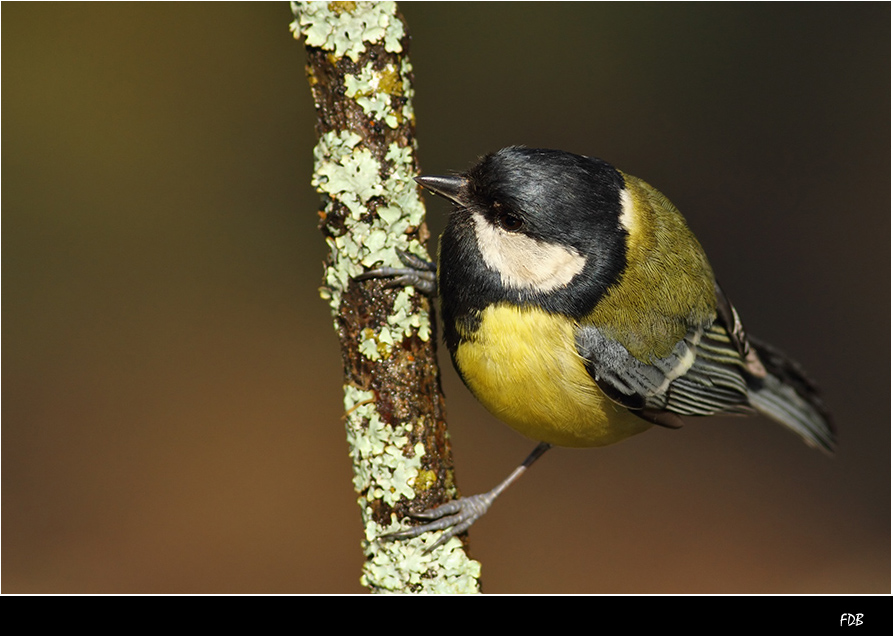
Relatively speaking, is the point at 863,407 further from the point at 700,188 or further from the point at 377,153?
the point at 377,153

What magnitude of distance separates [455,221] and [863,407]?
331cm

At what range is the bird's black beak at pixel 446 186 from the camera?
1.97 m

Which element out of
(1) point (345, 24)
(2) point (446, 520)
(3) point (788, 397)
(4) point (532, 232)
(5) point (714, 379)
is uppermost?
(1) point (345, 24)

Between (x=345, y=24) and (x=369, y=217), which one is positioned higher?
(x=345, y=24)

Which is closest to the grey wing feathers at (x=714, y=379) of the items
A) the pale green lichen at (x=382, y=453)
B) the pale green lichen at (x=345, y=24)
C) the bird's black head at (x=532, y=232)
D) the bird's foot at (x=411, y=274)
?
the bird's black head at (x=532, y=232)

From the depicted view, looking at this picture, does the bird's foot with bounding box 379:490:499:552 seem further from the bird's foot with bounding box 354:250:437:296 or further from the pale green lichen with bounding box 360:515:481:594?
the bird's foot with bounding box 354:250:437:296

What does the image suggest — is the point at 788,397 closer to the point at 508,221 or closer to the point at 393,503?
the point at 508,221

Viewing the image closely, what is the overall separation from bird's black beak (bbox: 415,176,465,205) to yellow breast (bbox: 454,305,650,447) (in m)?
0.30

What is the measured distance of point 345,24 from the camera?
66.7 inches

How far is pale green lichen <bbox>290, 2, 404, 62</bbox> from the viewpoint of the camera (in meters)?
1.69

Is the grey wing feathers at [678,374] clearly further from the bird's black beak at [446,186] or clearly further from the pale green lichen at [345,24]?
the pale green lichen at [345,24]

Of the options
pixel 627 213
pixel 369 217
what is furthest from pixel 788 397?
pixel 369 217

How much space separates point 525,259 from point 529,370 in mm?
279

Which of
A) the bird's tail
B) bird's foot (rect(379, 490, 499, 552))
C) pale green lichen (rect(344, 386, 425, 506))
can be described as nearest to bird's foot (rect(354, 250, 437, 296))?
pale green lichen (rect(344, 386, 425, 506))
